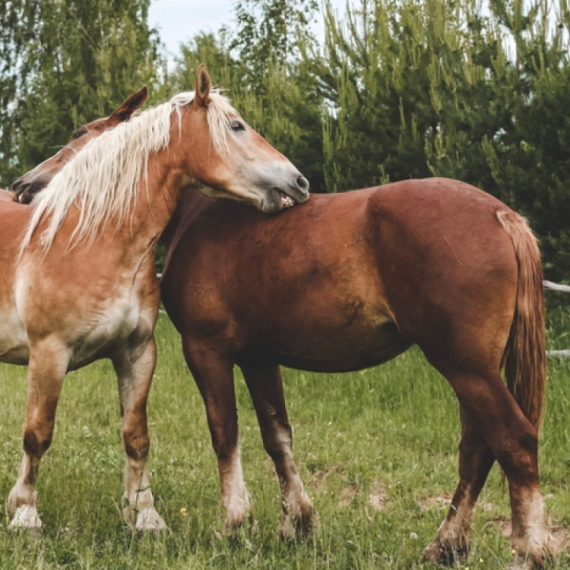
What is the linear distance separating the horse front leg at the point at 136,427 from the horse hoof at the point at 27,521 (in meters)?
0.41

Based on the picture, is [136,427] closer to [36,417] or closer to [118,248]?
[36,417]

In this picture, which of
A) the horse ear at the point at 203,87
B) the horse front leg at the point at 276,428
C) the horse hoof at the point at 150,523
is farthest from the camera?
the horse front leg at the point at 276,428

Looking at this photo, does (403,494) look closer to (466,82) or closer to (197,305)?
(197,305)

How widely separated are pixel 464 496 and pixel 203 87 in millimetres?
2182

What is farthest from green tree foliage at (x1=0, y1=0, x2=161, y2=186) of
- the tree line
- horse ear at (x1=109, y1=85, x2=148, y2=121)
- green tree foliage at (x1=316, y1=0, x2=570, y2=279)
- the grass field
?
horse ear at (x1=109, y1=85, x2=148, y2=121)

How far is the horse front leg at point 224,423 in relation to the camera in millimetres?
3922

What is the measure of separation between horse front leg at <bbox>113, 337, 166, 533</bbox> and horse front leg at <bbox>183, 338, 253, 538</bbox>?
0.28m

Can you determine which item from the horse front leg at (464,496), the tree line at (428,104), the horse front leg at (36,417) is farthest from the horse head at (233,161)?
the tree line at (428,104)

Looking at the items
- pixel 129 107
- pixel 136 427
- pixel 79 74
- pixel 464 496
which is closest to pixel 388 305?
pixel 464 496

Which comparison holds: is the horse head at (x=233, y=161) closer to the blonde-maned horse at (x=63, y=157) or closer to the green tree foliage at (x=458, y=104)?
the blonde-maned horse at (x=63, y=157)

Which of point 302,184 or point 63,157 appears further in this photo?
point 63,157

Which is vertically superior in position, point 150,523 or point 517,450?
point 517,450

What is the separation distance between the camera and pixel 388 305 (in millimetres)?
3426

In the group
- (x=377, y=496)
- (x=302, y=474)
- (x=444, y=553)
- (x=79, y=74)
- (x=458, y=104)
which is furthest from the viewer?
(x=79, y=74)
